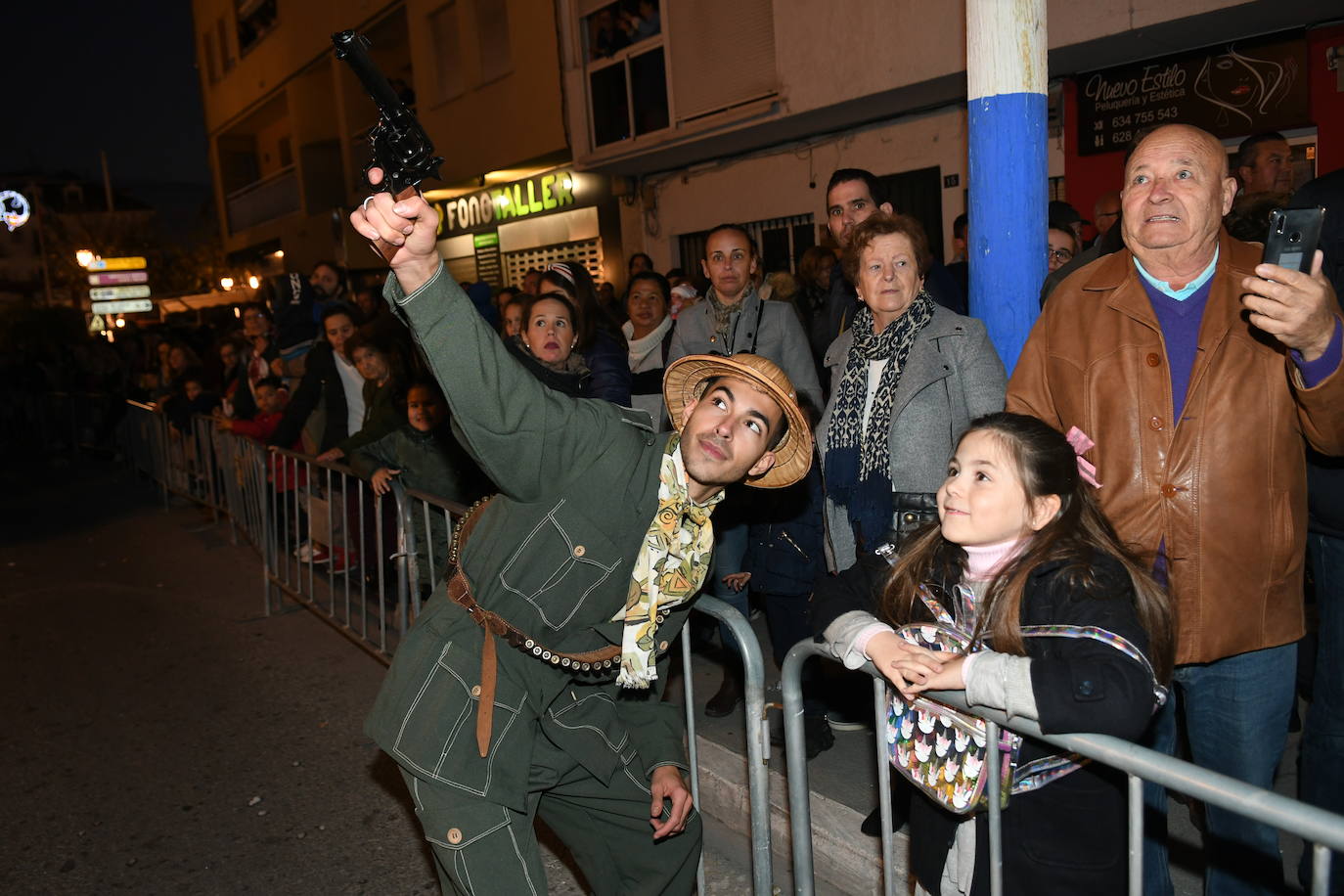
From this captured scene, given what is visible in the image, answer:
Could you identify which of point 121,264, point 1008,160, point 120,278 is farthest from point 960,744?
point 121,264

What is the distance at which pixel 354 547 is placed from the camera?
21.6 ft

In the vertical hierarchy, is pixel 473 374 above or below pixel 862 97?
below

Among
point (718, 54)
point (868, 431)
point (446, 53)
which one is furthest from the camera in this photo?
point (446, 53)

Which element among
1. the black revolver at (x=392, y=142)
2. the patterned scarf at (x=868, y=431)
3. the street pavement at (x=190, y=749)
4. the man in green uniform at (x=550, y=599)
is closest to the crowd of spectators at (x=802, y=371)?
the patterned scarf at (x=868, y=431)

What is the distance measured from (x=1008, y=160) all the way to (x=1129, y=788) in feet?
7.66

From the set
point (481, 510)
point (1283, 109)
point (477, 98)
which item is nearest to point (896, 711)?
point (481, 510)

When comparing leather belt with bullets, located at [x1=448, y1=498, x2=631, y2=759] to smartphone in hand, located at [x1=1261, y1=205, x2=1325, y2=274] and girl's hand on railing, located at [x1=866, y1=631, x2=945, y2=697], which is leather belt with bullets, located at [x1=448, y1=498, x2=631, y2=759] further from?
smartphone in hand, located at [x1=1261, y1=205, x2=1325, y2=274]

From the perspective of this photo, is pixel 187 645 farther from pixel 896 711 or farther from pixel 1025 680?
pixel 1025 680

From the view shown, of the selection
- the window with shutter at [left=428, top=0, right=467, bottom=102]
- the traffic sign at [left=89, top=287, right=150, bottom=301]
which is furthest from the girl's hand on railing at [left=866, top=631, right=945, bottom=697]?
the traffic sign at [left=89, top=287, right=150, bottom=301]

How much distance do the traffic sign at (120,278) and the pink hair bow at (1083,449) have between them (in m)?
44.5

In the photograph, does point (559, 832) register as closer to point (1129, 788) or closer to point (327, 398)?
point (1129, 788)

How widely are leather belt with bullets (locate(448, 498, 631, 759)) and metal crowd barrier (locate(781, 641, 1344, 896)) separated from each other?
470mm

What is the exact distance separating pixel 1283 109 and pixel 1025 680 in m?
8.80

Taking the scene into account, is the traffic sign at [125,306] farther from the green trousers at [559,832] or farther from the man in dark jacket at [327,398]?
the green trousers at [559,832]
